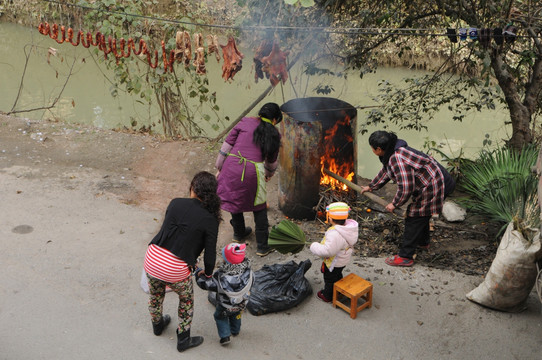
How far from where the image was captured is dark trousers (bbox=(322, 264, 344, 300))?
4152 millimetres

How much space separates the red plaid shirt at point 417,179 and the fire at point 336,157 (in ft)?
3.98

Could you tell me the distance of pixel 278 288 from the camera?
13.7 ft

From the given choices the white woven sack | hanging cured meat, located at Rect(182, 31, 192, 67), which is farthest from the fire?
the white woven sack

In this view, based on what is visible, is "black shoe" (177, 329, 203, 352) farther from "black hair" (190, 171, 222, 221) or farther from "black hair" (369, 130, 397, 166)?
"black hair" (369, 130, 397, 166)

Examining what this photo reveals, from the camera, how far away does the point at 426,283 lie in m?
4.49

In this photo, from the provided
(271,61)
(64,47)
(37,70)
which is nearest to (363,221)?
(271,61)

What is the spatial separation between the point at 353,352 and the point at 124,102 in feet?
36.7

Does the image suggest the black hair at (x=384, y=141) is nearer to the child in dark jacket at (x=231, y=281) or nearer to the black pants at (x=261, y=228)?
the black pants at (x=261, y=228)

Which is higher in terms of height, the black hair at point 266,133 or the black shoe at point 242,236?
the black hair at point 266,133

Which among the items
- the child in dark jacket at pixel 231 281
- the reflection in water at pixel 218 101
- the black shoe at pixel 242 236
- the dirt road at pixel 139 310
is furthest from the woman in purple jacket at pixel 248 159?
the reflection in water at pixel 218 101

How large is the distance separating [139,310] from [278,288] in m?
1.20

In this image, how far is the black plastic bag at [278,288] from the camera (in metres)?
4.07

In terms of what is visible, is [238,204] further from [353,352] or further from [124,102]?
[124,102]

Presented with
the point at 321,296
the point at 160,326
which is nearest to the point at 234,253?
the point at 160,326
